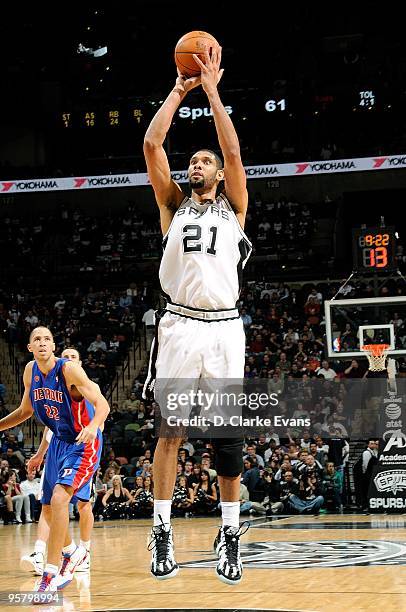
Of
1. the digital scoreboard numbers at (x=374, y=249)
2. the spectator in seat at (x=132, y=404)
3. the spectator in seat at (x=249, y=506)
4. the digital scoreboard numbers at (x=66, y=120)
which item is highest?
the digital scoreboard numbers at (x=66, y=120)

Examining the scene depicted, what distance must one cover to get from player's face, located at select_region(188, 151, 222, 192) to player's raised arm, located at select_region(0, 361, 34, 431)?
231 cm

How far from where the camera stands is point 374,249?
16469 millimetres

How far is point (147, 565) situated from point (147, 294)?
1475 centimetres

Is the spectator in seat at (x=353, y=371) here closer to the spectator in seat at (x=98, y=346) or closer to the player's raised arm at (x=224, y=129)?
the spectator in seat at (x=98, y=346)

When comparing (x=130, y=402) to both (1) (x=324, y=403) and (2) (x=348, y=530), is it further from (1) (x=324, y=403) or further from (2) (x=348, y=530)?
(2) (x=348, y=530)

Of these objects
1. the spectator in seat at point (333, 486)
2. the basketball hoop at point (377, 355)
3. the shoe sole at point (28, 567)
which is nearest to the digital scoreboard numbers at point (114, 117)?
the basketball hoop at point (377, 355)

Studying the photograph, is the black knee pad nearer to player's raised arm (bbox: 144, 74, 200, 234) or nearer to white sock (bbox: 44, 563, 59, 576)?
player's raised arm (bbox: 144, 74, 200, 234)

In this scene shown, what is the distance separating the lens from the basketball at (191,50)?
535cm

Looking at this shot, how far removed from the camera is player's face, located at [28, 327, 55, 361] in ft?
24.1

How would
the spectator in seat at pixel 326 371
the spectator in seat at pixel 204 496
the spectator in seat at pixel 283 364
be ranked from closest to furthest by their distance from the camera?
the spectator in seat at pixel 204 496, the spectator in seat at pixel 326 371, the spectator in seat at pixel 283 364

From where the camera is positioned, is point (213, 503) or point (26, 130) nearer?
point (213, 503)

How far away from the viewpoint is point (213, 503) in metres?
16.6

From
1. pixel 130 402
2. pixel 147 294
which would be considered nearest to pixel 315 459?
pixel 130 402

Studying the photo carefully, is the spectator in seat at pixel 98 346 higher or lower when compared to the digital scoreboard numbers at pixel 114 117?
lower
